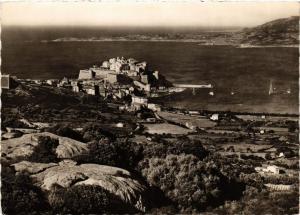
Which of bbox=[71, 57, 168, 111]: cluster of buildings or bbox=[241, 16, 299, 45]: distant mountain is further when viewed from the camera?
bbox=[71, 57, 168, 111]: cluster of buildings

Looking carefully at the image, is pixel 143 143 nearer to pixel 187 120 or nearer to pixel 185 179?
pixel 187 120

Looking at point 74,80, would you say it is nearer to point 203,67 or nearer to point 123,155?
point 123,155

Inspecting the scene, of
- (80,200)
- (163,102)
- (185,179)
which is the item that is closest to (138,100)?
(163,102)

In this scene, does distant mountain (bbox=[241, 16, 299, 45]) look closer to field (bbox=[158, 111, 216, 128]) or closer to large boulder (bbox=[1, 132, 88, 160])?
field (bbox=[158, 111, 216, 128])

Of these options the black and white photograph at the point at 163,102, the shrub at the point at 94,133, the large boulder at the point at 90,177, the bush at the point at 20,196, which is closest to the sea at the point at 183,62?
the black and white photograph at the point at 163,102

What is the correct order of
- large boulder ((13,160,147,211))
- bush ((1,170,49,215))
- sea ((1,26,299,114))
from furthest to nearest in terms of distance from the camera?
sea ((1,26,299,114)) → large boulder ((13,160,147,211)) → bush ((1,170,49,215))

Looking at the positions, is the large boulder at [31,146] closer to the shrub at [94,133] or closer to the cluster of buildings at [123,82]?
the shrub at [94,133]

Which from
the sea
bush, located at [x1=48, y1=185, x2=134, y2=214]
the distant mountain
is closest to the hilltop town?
the sea
